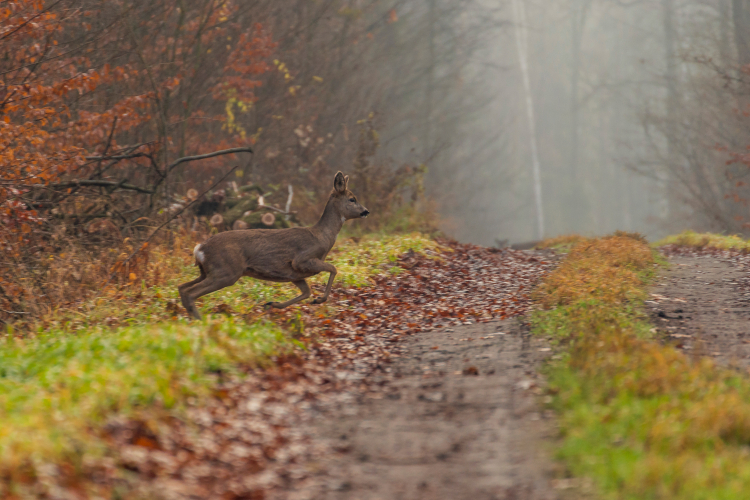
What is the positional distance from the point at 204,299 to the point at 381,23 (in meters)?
26.0

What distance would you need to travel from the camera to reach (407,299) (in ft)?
37.4

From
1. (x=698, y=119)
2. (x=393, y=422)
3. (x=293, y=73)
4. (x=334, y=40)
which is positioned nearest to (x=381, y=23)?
(x=334, y=40)

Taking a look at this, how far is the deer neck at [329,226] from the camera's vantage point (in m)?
9.79

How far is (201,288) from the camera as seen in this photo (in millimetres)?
8734

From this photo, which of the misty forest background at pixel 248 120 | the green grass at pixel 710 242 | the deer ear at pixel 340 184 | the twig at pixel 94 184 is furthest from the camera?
the green grass at pixel 710 242

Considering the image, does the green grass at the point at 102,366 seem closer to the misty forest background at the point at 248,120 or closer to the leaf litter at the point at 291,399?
the leaf litter at the point at 291,399

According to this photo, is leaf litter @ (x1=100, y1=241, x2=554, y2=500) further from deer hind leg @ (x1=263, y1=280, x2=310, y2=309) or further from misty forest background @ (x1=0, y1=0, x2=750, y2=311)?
misty forest background @ (x1=0, y1=0, x2=750, y2=311)

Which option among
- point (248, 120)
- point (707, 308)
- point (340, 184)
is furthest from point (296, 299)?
point (248, 120)

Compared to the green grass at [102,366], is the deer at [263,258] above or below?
above

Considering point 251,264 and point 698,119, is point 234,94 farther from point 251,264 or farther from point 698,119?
point 698,119

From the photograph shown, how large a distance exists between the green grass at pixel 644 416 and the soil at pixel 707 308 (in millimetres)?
483

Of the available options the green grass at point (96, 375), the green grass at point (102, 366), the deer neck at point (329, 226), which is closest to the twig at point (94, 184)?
the green grass at point (102, 366)

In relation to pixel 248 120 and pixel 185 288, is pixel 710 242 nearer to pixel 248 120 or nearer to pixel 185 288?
pixel 248 120

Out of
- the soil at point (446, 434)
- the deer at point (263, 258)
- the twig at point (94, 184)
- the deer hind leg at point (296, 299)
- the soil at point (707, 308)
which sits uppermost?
the twig at point (94, 184)
